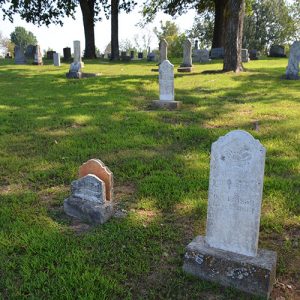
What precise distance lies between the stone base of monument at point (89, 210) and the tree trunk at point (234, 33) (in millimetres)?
13055

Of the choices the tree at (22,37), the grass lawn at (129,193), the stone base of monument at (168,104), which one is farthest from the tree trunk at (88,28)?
the tree at (22,37)

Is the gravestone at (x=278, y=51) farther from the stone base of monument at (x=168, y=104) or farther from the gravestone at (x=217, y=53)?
the stone base of monument at (x=168, y=104)

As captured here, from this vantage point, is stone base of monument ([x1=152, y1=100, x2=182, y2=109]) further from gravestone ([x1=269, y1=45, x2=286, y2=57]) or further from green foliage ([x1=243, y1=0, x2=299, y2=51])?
green foliage ([x1=243, y1=0, x2=299, y2=51])

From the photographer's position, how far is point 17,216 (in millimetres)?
4020

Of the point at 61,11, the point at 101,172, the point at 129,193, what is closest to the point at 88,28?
the point at 61,11

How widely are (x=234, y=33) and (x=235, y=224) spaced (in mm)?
13692

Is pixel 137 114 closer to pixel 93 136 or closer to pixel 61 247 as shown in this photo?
pixel 93 136

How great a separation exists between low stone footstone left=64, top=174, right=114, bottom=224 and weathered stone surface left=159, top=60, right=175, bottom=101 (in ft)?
20.3

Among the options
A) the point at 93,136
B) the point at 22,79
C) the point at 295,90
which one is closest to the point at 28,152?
the point at 93,136

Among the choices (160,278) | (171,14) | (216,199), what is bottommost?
(160,278)

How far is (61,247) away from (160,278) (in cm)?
99

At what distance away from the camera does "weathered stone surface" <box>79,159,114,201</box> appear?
4.08 m

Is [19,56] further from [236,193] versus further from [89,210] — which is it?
[236,193]

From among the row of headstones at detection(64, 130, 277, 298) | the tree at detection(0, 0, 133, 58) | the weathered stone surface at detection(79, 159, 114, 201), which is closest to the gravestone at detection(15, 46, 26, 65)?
the tree at detection(0, 0, 133, 58)
